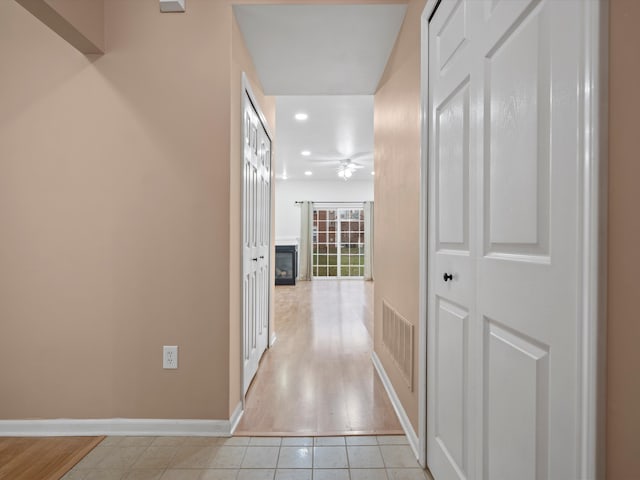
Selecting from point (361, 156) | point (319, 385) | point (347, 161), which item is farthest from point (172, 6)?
point (347, 161)

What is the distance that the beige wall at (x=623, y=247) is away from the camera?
643mm

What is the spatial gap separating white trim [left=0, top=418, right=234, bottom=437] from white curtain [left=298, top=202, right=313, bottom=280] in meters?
7.50

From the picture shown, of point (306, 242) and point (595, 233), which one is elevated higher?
point (595, 233)

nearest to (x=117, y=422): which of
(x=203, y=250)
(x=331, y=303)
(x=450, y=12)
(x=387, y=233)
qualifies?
(x=203, y=250)

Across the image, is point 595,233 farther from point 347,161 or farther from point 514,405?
point 347,161

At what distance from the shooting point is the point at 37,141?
2059 mm

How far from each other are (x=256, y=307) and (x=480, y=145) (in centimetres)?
219

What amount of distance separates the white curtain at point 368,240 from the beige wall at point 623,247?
8.83 metres

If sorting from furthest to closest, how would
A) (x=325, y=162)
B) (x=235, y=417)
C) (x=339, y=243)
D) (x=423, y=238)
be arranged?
(x=339, y=243), (x=325, y=162), (x=235, y=417), (x=423, y=238)

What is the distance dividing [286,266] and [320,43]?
6.64 m

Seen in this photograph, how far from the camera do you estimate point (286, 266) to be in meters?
8.77

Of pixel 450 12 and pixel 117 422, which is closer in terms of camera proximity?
pixel 450 12

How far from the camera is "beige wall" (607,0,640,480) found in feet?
2.11

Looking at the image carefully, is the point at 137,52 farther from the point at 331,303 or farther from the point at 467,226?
the point at 331,303
